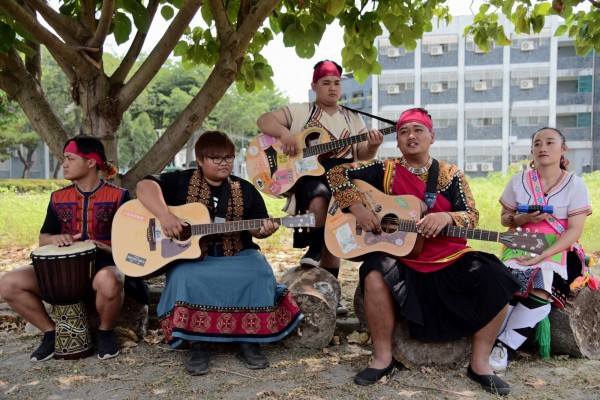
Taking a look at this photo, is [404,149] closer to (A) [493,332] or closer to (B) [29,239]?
(A) [493,332]

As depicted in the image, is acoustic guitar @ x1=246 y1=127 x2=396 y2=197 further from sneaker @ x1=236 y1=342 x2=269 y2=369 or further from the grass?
the grass

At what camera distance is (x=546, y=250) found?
3400mm

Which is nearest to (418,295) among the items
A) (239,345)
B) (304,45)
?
(239,345)

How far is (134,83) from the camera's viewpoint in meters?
4.41

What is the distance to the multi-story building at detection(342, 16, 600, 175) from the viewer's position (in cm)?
3016

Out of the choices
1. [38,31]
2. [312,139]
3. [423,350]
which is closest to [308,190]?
[312,139]

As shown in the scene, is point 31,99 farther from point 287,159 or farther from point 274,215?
point 274,215

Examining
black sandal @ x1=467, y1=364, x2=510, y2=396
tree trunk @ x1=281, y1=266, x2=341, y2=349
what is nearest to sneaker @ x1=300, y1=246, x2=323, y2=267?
tree trunk @ x1=281, y1=266, x2=341, y2=349

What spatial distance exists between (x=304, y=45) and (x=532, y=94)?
96.0ft

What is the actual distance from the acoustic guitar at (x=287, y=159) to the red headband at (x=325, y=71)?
0.40 meters

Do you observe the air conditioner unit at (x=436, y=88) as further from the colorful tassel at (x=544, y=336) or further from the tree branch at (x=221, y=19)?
the colorful tassel at (x=544, y=336)

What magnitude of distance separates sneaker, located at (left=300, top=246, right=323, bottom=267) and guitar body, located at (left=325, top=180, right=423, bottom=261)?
536 millimetres

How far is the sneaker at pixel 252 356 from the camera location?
339 cm

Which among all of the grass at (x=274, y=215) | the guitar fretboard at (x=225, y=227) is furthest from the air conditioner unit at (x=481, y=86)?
the guitar fretboard at (x=225, y=227)
